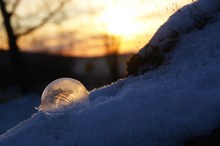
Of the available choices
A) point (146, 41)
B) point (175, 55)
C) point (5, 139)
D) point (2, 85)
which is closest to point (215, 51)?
point (175, 55)

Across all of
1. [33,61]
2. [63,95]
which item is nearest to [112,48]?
[33,61]

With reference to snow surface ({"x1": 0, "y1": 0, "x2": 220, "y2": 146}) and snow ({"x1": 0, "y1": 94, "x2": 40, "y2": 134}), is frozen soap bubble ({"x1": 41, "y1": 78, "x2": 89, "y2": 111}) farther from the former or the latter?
snow ({"x1": 0, "y1": 94, "x2": 40, "y2": 134})

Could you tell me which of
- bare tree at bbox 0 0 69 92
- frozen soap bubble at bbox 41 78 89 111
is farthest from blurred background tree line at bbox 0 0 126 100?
frozen soap bubble at bbox 41 78 89 111

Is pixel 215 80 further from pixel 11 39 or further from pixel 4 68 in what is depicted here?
pixel 4 68

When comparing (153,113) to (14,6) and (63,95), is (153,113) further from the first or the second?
(14,6)

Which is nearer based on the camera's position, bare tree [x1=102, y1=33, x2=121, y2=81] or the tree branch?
the tree branch

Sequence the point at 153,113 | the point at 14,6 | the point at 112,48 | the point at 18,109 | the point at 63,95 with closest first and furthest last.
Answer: the point at 153,113
the point at 63,95
the point at 18,109
the point at 14,6
the point at 112,48

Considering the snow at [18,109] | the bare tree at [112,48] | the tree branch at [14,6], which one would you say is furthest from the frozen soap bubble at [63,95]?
the bare tree at [112,48]
